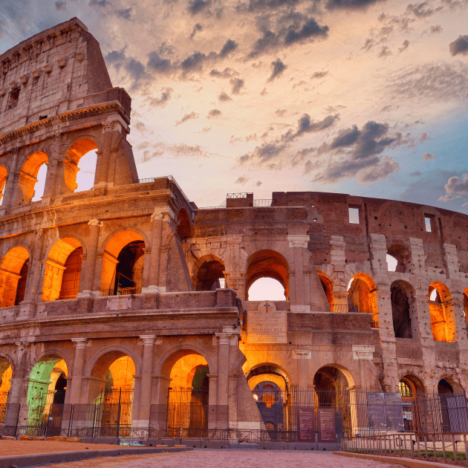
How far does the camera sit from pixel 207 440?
52.7 ft

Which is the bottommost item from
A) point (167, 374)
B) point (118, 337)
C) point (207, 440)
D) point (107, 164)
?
point (207, 440)

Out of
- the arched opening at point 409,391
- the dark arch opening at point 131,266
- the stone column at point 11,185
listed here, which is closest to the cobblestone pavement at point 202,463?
the dark arch opening at point 131,266

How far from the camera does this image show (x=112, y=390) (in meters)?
20.9

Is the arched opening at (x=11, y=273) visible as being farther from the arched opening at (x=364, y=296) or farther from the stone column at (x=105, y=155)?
the arched opening at (x=364, y=296)

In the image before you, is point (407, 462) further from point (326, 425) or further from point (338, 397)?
point (338, 397)

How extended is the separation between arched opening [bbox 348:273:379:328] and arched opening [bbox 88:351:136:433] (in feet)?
37.5

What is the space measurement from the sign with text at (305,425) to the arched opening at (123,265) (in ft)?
28.5

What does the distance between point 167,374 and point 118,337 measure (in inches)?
88.6

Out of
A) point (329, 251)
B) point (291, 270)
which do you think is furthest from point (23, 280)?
point (329, 251)

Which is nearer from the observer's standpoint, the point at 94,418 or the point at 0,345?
the point at 94,418

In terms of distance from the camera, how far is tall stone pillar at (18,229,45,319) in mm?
19969

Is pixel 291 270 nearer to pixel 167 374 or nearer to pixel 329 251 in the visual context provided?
pixel 329 251

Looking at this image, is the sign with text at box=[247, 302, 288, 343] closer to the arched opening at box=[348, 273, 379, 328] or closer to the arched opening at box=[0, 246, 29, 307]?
the arched opening at box=[348, 273, 379, 328]

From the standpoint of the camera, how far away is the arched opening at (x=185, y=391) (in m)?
18.1
